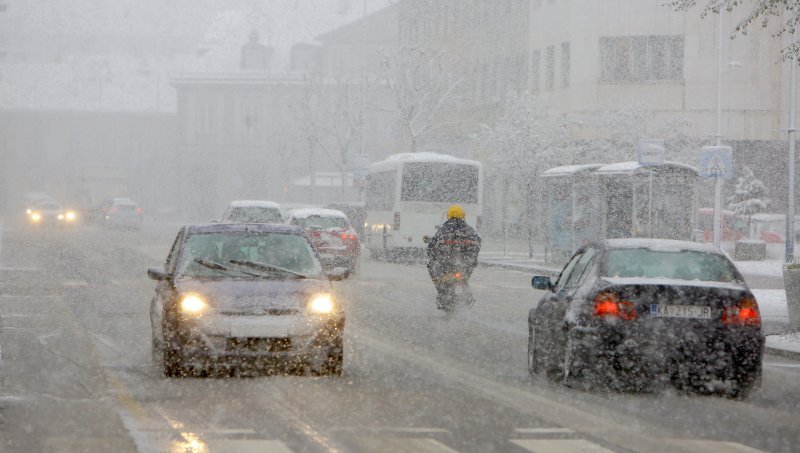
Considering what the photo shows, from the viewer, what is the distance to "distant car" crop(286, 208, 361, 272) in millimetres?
32438

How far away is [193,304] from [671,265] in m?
4.12

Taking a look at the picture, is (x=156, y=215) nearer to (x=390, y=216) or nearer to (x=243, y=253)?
(x=390, y=216)

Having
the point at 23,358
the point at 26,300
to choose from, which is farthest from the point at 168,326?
the point at 26,300

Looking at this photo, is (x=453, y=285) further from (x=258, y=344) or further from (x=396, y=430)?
(x=396, y=430)

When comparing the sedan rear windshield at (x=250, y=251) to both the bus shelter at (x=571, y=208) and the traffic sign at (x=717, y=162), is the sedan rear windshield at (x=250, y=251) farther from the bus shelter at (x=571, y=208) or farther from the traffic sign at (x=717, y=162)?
the bus shelter at (x=571, y=208)

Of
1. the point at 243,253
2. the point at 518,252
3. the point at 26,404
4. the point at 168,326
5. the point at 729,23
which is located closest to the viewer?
the point at 26,404

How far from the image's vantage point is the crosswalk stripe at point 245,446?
8.54 m

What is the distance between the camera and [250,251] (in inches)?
526

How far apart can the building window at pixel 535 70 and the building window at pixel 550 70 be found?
40.7 inches

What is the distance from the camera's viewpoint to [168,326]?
1220 centimetres

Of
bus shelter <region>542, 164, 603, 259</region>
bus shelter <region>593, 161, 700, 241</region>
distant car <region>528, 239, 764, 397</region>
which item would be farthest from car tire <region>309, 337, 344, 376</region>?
bus shelter <region>542, 164, 603, 259</region>

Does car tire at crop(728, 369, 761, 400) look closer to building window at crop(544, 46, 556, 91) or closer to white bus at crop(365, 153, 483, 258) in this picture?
white bus at crop(365, 153, 483, 258)

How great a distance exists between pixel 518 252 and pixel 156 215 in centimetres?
5656

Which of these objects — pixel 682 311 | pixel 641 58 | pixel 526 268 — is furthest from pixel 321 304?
pixel 641 58
